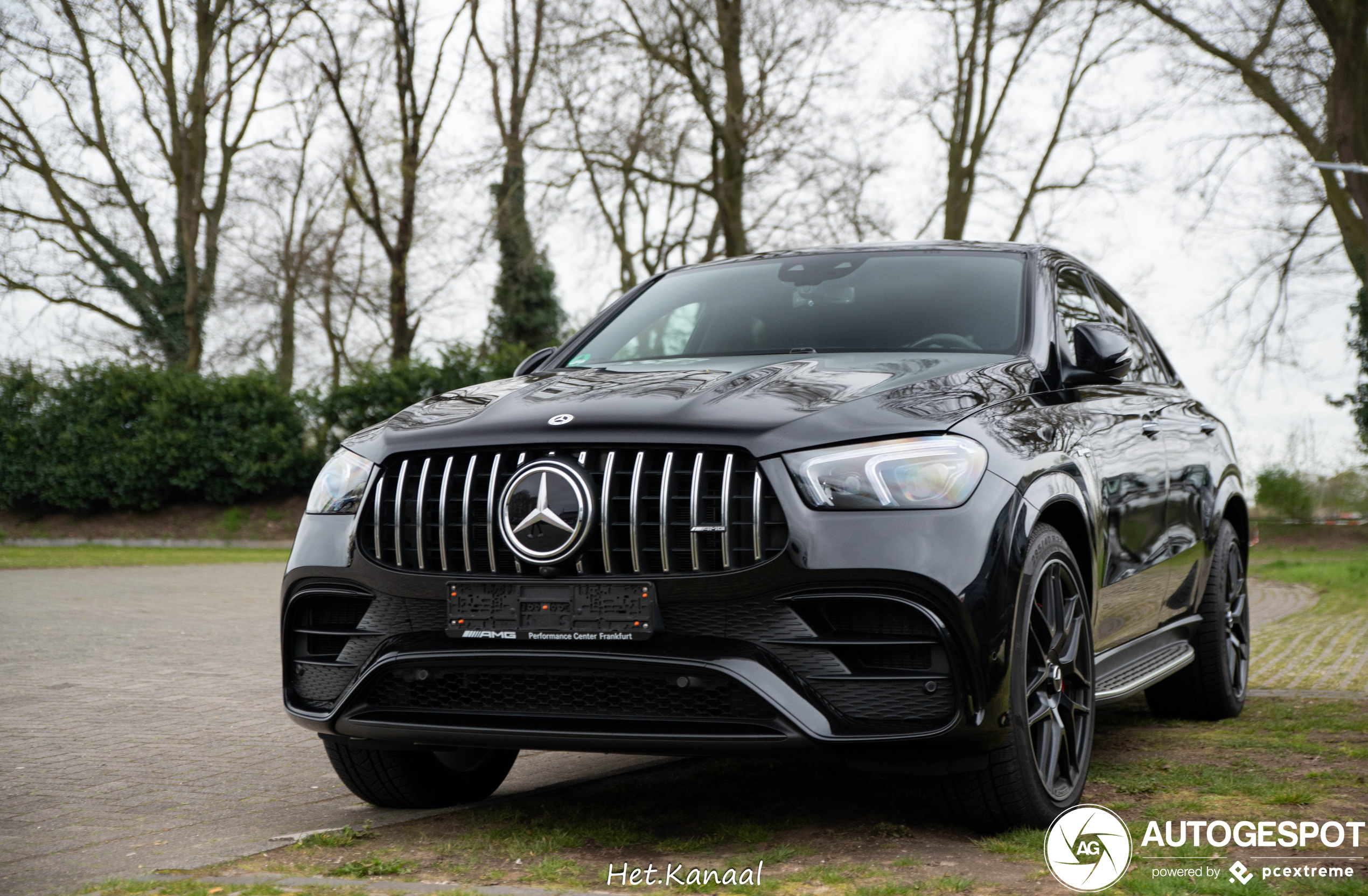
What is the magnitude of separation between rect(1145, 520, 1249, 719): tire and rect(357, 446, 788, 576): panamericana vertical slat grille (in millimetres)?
3290

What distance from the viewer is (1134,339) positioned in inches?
240

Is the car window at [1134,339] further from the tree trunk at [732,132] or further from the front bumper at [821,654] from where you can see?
the tree trunk at [732,132]

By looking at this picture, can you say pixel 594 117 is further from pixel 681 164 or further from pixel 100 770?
pixel 100 770

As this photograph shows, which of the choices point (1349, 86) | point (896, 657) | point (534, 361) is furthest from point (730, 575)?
point (1349, 86)

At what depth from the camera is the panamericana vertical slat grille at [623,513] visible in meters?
3.42

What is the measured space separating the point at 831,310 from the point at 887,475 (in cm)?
162

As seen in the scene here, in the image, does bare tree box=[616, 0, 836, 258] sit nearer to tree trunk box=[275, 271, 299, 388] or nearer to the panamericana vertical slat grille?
tree trunk box=[275, 271, 299, 388]

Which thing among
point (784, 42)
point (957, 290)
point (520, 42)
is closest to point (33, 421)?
point (520, 42)

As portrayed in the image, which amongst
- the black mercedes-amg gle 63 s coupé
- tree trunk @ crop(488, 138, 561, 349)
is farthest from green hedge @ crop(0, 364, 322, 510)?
the black mercedes-amg gle 63 s coupé

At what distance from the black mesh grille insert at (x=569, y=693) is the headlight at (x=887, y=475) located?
52 centimetres

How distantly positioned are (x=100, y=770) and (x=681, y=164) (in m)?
21.6

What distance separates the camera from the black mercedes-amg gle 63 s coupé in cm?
340

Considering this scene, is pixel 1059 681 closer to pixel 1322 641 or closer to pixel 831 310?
pixel 831 310

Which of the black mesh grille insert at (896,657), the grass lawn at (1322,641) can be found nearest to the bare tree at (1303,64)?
the grass lawn at (1322,641)
